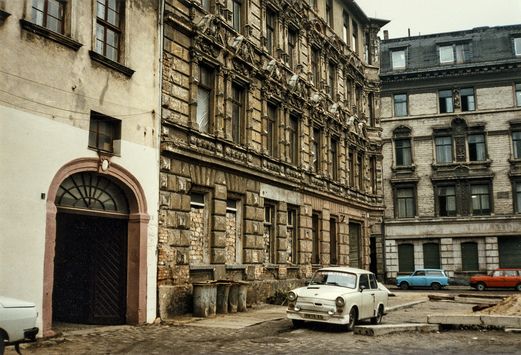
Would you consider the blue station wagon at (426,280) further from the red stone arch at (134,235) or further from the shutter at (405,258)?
the red stone arch at (134,235)

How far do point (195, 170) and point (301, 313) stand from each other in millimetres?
5625

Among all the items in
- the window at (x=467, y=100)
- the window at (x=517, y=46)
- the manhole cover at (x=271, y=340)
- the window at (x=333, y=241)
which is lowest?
the manhole cover at (x=271, y=340)

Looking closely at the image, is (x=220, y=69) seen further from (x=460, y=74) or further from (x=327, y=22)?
(x=460, y=74)

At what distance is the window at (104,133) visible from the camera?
44.1 ft

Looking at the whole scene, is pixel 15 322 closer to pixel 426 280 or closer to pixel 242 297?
pixel 242 297

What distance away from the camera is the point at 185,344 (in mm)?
11180

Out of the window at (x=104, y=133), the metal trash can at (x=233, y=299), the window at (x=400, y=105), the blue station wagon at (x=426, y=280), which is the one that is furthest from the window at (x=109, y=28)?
the window at (x=400, y=105)

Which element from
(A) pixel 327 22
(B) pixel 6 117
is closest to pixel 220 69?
(B) pixel 6 117

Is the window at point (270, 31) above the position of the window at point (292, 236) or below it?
above

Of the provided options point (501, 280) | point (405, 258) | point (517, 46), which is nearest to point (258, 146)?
point (501, 280)

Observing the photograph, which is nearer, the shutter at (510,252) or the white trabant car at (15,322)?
the white trabant car at (15,322)

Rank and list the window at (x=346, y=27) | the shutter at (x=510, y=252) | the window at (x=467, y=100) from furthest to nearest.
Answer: the window at (x=467, y=100), the shutter at (x=510, y=252), the window at (x=346, y=27)

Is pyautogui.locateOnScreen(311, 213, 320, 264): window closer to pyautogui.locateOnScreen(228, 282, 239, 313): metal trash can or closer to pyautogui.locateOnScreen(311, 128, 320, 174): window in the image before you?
pyautogui.locateOnScreen(311, 128, 320, 174): window

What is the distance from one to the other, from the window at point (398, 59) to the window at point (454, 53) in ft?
9.61
